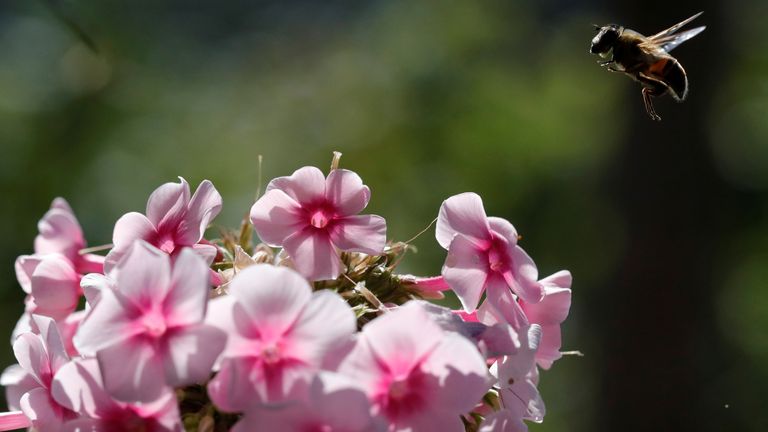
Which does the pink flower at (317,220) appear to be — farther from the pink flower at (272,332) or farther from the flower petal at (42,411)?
the flower petal at (42,411)

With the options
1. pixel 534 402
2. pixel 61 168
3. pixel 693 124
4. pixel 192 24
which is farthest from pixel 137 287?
pixel 192 24

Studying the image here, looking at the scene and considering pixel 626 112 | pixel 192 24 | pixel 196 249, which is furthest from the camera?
pixel 192 24

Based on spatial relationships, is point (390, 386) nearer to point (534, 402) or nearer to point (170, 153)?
point (534, 402)

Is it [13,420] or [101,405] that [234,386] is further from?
[13,420]

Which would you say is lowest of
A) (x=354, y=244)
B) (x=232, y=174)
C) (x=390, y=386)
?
(x=232, y=174)

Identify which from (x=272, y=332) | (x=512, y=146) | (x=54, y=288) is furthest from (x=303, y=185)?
(x=512, y=146)

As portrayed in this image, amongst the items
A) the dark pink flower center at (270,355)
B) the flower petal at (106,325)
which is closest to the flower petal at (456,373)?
the dark pink flower center at (270,355)

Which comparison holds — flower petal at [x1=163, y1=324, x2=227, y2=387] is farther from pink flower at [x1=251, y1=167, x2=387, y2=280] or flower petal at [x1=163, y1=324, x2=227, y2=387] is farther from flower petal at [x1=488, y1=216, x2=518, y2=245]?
flower petal at [x1=488, y1=216, x2=518, y2=245]
